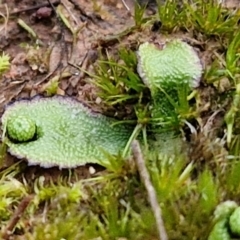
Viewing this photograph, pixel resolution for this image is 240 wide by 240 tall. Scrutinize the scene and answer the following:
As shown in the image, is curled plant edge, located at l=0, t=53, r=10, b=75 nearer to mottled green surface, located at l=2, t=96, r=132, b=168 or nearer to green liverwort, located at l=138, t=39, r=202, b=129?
mottled green surface, located at l=2, t=96, r=132, b=168

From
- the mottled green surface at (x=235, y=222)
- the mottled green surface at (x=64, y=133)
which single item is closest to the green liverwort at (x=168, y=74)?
the mottled green surface at (x=64, y=133)

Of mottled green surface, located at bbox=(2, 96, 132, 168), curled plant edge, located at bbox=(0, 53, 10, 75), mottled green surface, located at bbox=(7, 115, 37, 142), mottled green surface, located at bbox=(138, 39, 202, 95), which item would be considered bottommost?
mottled green surface, located at bbox=(2, 96, 132, 168)

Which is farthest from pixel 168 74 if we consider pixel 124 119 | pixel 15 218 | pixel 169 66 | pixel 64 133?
pixel 15 218

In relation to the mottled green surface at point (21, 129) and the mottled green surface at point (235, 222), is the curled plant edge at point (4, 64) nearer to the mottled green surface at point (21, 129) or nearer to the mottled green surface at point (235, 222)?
the mottled green surface at point (21, 129)

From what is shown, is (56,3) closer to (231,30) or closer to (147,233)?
(231,30)

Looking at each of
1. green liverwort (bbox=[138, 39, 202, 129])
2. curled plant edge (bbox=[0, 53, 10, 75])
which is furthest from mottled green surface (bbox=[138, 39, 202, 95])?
curled plant edge (bbox=[0, 53, 10, 75])

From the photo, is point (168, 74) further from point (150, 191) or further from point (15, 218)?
point (15, 218)

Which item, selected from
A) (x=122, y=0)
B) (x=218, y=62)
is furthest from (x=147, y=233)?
(x=122, y=0)
